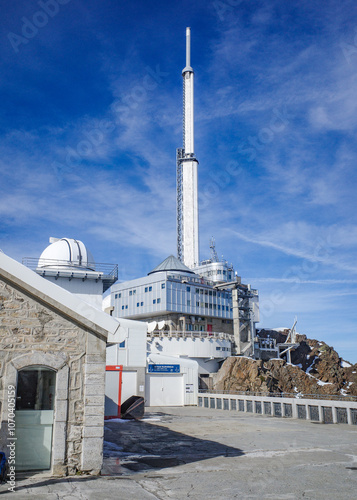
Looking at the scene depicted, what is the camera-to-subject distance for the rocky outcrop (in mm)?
51125

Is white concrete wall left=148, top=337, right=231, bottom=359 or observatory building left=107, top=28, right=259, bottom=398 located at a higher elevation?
observatory building left=107, top=28, right=259, bottom=398

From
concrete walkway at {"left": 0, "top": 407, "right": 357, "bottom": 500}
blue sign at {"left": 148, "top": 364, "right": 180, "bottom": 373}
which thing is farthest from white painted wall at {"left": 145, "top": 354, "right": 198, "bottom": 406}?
concrete walkway at {"left": 0, "top": 407, "right": 357, "bottom": 500}

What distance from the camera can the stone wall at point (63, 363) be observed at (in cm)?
824

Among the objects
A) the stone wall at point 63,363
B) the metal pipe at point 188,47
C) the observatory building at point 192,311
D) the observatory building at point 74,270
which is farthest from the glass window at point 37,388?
the metal pipe at point 188,47

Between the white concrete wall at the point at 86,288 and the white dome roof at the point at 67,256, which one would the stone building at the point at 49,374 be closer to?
the white concrete wall at the point at 86,288

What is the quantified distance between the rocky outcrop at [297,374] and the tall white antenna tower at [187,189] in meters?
29.5

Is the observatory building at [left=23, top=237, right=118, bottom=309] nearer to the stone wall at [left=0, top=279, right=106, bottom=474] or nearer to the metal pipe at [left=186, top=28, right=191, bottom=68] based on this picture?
the stone wall at [left=0, top=279, right=106, bottom=474]

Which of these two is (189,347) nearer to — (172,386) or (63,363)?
(172,386)

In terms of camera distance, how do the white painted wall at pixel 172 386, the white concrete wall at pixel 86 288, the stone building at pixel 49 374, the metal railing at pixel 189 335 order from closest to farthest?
1. the stone building at pixel 49 374
2. the white painted wall at pixel 172 386
3. the white concrete wall at pixel 86 288
4. the metal railing at pixel 189 335

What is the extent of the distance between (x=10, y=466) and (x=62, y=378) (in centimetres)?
183

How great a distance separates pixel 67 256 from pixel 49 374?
31599 millimetres

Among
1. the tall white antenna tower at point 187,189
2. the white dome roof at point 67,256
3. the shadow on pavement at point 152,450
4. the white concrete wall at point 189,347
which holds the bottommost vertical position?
the shadow on pavement at point 152,450

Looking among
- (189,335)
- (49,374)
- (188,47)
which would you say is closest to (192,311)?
(189,335)

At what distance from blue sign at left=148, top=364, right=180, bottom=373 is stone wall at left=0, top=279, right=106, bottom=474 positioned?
25510 millimetres
